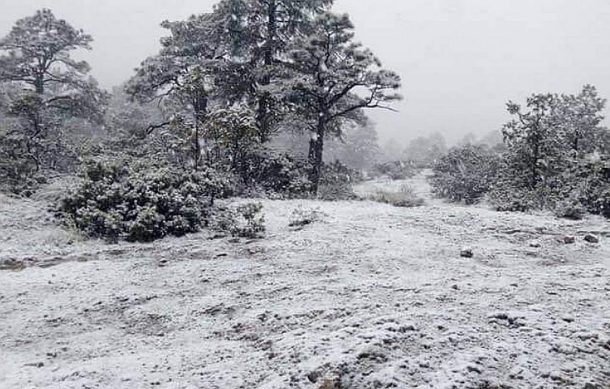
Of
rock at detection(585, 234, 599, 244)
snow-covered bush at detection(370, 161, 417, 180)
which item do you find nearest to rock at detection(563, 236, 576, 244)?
rock at detection(585, 234, 599, 244)

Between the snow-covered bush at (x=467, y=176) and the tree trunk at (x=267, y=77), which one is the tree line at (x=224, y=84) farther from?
the snow-covered bush at (x=467, y=176)

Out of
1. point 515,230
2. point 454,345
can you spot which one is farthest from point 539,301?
point 515,230

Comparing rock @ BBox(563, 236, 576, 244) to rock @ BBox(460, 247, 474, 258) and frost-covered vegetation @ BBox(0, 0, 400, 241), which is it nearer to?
rock @ BBox(460, 247, 474, 258)

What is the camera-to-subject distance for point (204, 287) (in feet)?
16.3

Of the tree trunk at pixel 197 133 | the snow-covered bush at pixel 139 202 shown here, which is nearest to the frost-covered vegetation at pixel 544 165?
the snow-covered bush at pixel 139 202

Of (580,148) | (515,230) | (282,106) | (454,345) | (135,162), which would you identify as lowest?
(454,345)

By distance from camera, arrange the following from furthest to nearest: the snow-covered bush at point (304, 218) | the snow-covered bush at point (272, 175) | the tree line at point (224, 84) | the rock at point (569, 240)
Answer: the snow-covered bush at point (272, 175), the tree line at point (224, 84), the snow-covered bush at point (304, 218), the rock at point (569, 240)

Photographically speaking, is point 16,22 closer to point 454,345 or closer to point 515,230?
point 515,230

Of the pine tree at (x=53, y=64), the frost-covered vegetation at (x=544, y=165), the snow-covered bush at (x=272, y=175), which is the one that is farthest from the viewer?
the pine tree at (x=53, y=64)

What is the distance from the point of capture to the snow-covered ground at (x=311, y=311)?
A: 3133 millimetres

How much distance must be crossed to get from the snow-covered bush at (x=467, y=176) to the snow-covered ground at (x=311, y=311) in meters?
9.37

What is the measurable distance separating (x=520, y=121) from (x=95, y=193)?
1136cm

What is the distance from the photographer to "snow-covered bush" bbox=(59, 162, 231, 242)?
7.18 metres

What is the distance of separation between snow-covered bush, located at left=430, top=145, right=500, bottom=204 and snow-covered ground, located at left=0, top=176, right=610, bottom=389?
369 inches
